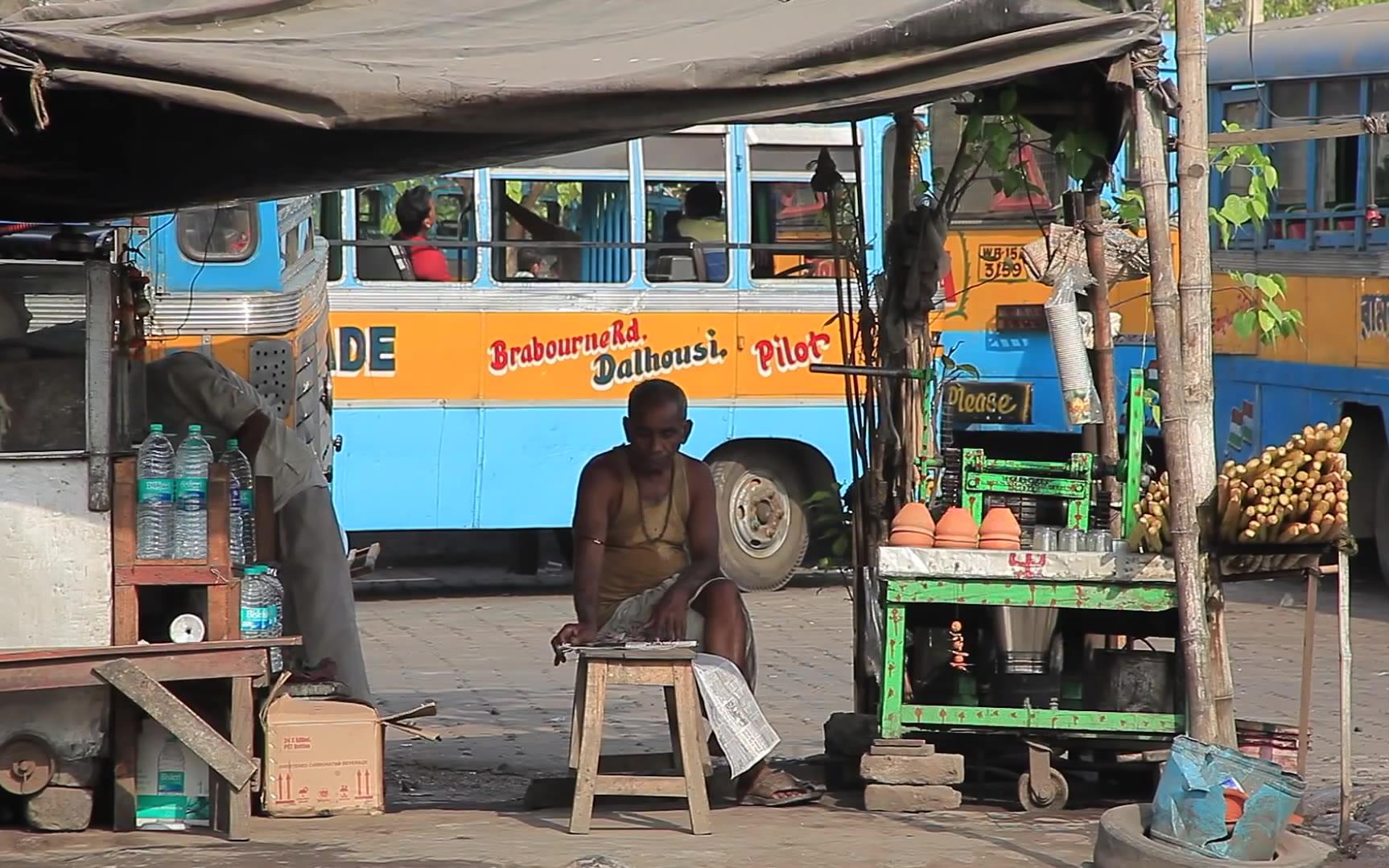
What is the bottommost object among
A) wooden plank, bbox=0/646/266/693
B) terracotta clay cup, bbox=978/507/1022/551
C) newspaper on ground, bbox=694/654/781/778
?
newspaper on ground, bbox=694/654/781/778

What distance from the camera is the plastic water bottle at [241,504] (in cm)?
596

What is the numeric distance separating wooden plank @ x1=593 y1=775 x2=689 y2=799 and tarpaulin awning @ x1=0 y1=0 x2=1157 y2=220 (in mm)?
1904

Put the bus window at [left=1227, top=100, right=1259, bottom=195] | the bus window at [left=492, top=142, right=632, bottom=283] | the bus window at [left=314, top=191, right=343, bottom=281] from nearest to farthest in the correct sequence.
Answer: the bus window at [left=314, top=191, right=343, bottom=281]
the bus window at [left=492, top=142, right=632, bottom=283]
the bus window at [left=1227, top=100, right=1259, bottom=195]

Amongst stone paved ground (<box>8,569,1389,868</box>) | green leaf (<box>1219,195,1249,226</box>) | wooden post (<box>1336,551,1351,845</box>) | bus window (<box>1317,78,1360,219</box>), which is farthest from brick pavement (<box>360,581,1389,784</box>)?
bus window (<box>1317,78,1360,219</box>)

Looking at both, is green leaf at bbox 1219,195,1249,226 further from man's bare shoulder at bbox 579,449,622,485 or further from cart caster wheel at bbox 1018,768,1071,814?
man's bare shoulder at bbox 579,449,622,485

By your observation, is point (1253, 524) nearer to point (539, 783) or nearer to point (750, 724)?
point (750, 724)

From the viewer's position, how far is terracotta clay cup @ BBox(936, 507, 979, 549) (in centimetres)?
607

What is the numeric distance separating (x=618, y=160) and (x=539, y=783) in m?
6.33

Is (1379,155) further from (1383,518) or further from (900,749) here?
(900,749)

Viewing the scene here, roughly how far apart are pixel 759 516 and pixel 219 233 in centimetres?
423

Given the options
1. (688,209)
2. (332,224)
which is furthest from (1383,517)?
(332,224)

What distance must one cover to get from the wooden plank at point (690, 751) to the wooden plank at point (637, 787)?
30 mm

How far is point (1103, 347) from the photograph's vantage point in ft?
23.2

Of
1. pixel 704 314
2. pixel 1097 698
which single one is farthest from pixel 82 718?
pixel 704 314
